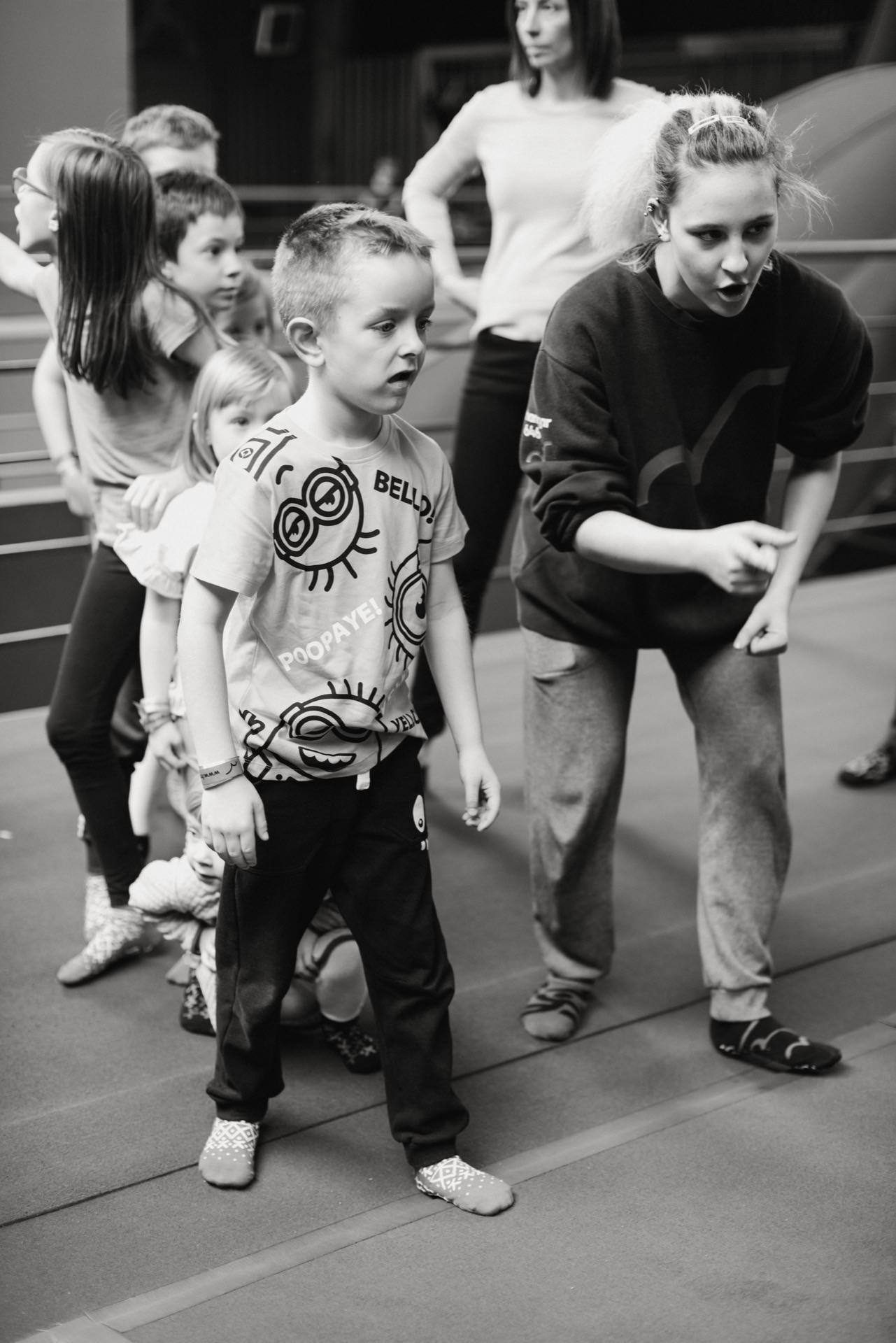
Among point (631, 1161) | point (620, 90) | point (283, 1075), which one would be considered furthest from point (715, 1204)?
point (620, 90)

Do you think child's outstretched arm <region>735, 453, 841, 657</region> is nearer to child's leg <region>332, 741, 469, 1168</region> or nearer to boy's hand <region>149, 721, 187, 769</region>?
child's leg <region>332, 741, 469, 1168</region>

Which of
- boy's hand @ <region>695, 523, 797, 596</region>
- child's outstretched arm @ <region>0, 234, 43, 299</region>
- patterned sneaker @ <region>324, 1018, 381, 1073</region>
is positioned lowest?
patterned sneaker @ <region>324, 1018, 381, 1073</region>

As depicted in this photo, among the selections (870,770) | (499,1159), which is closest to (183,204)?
(499,1159)

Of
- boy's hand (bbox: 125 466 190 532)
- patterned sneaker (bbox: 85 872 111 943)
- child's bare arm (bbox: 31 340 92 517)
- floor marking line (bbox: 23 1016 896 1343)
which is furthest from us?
child's bare arm (bbox: 31 340 92 517)

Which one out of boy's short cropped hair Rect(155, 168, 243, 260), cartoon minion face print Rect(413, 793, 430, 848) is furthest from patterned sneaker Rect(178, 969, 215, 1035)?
boy's short cropped hair Rect(155, 168, 243, 260)

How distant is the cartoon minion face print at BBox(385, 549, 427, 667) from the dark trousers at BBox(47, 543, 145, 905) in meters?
0.72

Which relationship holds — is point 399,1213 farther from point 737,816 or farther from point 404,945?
point 737,816

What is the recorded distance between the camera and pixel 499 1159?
200 cm

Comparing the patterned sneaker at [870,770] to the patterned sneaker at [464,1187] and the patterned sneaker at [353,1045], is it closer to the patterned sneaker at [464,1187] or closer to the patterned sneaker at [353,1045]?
the patterned sneaker at [353,1045]

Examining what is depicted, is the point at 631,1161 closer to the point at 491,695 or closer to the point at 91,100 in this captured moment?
the point at 491,695

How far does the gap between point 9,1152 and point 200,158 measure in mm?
1887

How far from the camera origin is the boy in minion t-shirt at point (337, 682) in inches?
67.5

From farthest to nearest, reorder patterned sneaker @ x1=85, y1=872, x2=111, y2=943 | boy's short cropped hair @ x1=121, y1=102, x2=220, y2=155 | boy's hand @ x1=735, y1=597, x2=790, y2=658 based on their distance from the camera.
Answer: boy's short cropped hair @ x1=121, y1=102, x2=220, y2=155, patterned sneaker @ x1=85, y1=872, x2=111, y2=943, boy's hand @ x1=735, y1=597, x2=790, y2=658

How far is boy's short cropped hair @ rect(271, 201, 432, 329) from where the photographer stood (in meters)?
1.69
